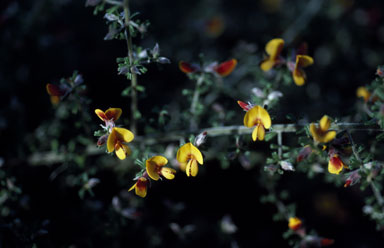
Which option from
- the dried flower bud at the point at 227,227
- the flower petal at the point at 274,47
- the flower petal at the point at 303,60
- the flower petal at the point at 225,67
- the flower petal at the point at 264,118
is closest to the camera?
the flower petal at the point at 264,118

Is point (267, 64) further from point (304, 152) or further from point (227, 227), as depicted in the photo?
point (227, 227)

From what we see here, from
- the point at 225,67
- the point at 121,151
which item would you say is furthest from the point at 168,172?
the point at 225,67

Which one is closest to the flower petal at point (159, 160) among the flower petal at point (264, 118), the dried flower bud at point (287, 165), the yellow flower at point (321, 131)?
the flower petal at point (264, 118)

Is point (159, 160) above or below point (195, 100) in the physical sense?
below

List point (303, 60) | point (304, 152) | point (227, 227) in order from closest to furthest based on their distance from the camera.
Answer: point (304, 152) < point (303, 60) < point (227, 227)

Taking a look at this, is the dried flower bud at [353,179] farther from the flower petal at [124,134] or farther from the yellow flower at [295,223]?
the flower petal at [124,134]

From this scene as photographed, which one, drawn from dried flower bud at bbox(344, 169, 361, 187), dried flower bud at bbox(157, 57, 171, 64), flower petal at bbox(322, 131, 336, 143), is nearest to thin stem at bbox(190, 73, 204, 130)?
dried flower bud at bbox(157, 57, 171, 64)

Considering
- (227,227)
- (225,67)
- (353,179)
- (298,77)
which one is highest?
(225,67)

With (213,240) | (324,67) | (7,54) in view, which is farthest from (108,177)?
(324,67)
